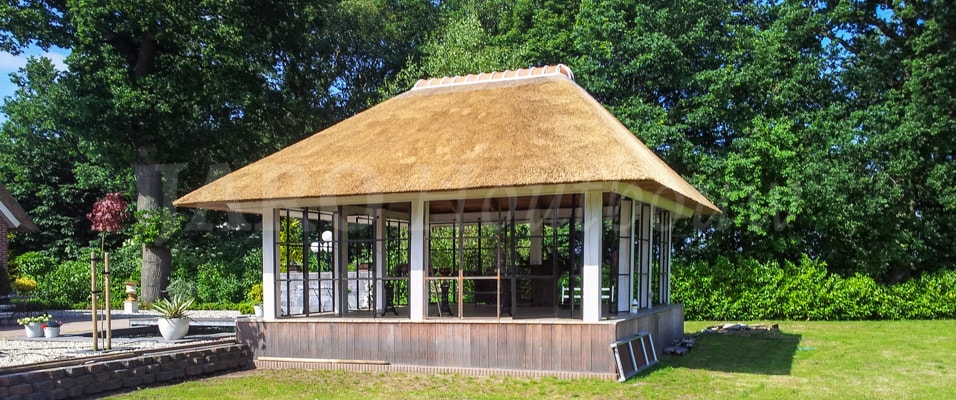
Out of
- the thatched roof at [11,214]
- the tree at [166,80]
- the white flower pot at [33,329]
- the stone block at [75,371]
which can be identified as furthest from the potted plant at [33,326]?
the thatched roof at [11,214]

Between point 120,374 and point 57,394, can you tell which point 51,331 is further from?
point 57,394

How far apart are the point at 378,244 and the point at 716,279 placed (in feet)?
34.5

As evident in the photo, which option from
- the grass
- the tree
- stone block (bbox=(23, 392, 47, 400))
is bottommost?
the grass

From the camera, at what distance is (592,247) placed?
998 centimetres

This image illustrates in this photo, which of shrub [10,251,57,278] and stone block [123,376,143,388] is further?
shrub [10,251,57,278]

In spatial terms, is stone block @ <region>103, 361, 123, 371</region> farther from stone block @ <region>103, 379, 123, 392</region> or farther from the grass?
the grass

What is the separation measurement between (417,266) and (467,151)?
1.80m

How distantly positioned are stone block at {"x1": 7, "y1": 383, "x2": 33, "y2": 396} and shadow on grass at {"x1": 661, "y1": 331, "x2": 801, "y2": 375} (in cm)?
829

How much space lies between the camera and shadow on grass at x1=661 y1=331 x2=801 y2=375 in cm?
1090

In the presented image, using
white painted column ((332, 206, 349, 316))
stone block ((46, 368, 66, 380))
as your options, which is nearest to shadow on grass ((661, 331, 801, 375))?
white painted column ((332, 206, 349, 316))

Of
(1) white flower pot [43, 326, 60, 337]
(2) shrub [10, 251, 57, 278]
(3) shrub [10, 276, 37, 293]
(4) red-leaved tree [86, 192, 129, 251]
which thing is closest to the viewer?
(1) white flower pot [43, 326, 60, 337]

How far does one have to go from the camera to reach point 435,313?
13.3 meters

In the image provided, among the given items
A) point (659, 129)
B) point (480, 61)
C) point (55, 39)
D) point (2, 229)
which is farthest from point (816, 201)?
point (2, 229)

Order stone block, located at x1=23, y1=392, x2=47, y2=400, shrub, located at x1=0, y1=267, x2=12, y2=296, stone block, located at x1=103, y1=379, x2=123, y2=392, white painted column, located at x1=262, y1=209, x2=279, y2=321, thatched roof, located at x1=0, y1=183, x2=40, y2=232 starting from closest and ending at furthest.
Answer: stone block, located at x1=23, y1=392, x2=47, y2=400 → stone block, located at x1=103, y1=379, x2=123, y2=392 → white painted column, located at x1=262, y1=209, x2=279, y2=321 → shrub, located at x1=0, y1=267, x2=12, y2=296 → thatched roof, located at x1=0, y1=183, x2=40, y2=232
